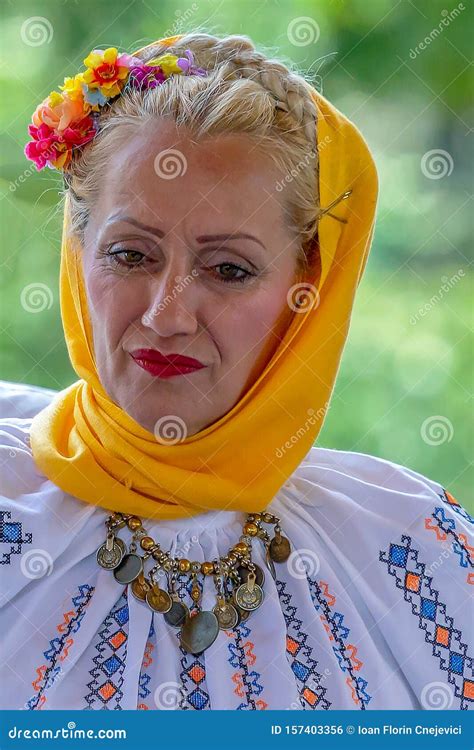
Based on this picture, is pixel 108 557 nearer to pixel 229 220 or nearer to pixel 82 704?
pixel 82 704

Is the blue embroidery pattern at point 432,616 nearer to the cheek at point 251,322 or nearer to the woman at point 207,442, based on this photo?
the woman at point 207,442

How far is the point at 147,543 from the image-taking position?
1.18 m

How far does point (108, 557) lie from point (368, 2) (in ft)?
4.79

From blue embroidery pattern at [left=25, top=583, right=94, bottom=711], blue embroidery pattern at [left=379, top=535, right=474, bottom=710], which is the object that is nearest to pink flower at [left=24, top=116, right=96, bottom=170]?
blue embroidery pattern at [left=25, top=583, right=94, bottom=711]

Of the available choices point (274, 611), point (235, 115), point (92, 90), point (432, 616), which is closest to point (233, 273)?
point (235, 115)

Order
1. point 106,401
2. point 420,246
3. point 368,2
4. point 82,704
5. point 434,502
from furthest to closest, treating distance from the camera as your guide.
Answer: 1. point 420,246
2. point 368,2
3. point 434,502
4. point 106,401
5. point 82,704

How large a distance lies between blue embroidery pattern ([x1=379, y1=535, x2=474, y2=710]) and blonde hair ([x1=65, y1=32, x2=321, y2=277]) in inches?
16.6

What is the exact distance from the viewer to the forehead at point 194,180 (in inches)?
43.5

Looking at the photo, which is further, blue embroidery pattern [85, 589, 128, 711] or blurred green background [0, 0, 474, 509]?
blurred green background [0, 0, 474, 509]

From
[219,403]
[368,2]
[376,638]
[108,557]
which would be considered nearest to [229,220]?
[219,403]

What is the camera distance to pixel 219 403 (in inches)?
46.6

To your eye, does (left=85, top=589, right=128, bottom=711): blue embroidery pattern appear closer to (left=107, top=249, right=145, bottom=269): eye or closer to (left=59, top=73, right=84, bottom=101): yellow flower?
(left=107, top=249, right=145, bottom=269): eye

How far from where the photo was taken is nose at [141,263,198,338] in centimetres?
110

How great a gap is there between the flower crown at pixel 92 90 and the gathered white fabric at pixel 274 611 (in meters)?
0.41
